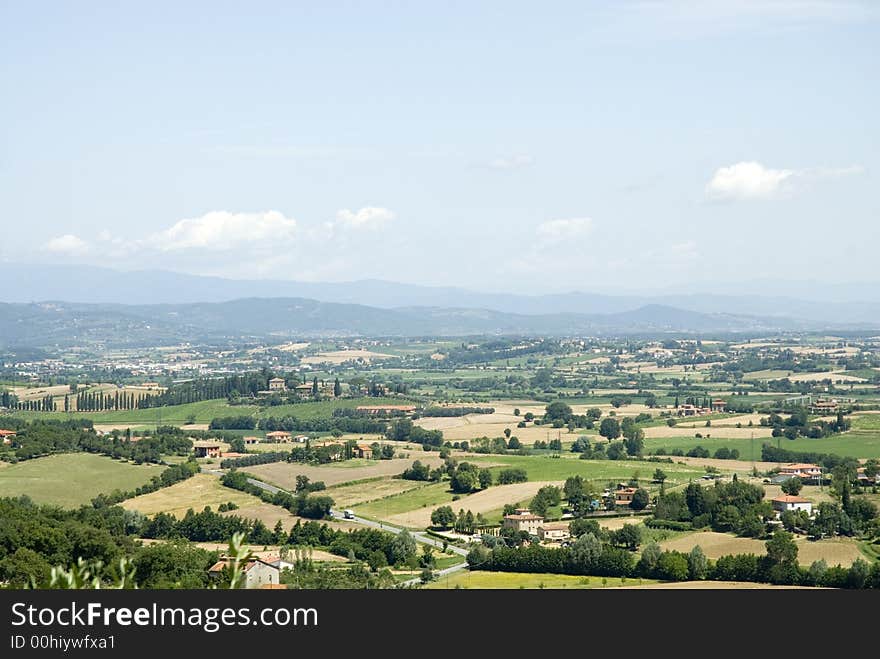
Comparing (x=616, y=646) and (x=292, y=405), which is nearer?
(x=616, y=646)

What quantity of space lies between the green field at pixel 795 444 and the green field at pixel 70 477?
2783cm

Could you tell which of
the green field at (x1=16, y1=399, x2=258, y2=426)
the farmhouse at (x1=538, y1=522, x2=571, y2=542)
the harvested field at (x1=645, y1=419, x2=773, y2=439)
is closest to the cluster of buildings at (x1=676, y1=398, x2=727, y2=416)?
the harvested field at (x1=645, y1=419, x2=773, y2=439)

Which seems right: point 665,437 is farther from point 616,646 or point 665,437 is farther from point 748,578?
point 616,646

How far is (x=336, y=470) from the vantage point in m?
62.2

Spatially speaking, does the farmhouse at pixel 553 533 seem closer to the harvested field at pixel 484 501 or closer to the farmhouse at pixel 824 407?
the harvested field at pixel 484 501

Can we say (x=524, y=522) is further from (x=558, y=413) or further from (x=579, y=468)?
(x=558, y=413)

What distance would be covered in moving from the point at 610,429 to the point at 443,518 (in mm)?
31128

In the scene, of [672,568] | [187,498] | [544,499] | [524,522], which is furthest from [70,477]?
[672,568]

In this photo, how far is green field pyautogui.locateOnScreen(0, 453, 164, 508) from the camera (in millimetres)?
52531

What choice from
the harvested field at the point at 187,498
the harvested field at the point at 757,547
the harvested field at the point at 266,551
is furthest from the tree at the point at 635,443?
the harvested field at the point at 266,551

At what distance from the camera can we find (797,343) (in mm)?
181500

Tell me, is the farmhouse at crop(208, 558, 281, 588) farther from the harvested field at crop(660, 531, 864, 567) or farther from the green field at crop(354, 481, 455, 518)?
the green field at crop(354, 481, 455, 518)

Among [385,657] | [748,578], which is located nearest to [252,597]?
[385,657]

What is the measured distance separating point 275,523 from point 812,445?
3342 centimetres
